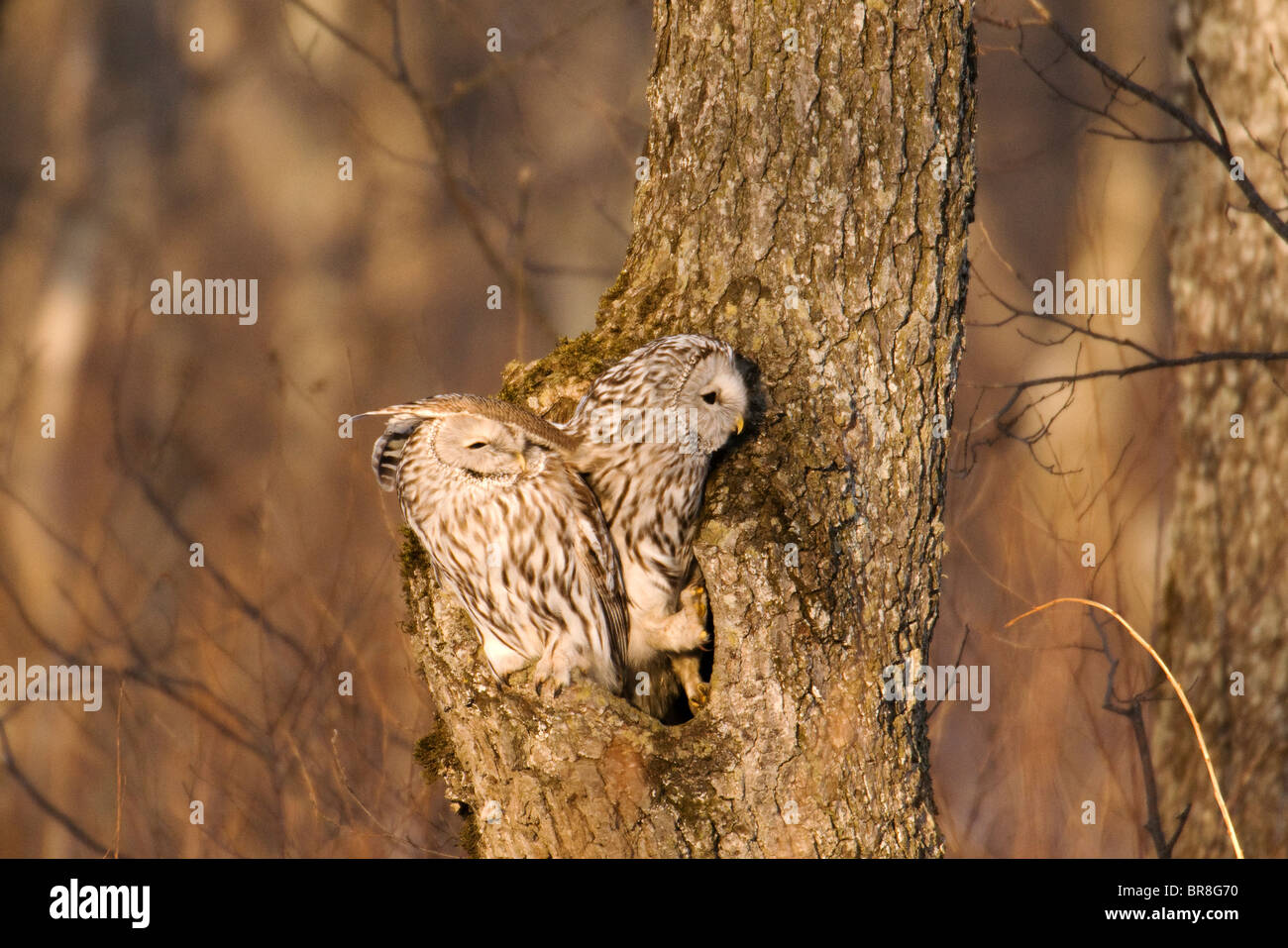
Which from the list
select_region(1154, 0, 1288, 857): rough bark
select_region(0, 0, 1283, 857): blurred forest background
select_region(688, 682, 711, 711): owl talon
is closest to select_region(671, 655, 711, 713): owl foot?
select_region(688, 682, 711, 711): owl talon

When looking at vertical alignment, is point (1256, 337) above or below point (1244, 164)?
below

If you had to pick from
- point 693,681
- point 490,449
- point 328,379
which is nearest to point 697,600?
point 693,681

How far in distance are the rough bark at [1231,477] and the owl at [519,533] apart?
3.78 meters

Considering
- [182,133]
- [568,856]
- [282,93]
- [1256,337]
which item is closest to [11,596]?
[182,133]

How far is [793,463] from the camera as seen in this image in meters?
Result: 1.78

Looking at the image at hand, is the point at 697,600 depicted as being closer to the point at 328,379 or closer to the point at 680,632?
the point at 680,632

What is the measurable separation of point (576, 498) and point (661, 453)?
18cm

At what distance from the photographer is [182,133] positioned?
4.65 metres

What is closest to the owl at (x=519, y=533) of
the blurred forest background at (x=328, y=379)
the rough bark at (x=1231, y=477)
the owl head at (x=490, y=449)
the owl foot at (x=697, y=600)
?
the owl head at (x=490, y=449)

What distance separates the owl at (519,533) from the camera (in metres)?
1.71

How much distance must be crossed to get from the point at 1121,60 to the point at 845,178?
3748mm

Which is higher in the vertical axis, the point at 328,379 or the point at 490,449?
the point at 328,379

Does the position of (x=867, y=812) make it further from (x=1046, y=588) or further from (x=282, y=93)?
(x=282, y=93)

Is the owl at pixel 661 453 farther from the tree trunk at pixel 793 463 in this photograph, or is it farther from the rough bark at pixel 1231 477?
the rough bark at pixel 1231 477
